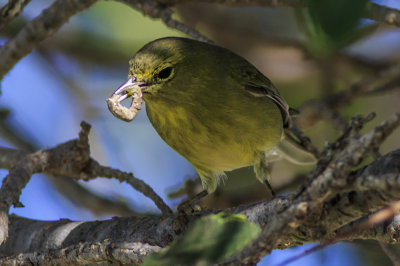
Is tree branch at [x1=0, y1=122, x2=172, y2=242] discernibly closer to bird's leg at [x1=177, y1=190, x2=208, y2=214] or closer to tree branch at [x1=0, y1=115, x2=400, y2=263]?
bird's leg at [x1=177, y1=190, x2=208, y2=214]

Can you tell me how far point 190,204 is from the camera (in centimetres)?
357

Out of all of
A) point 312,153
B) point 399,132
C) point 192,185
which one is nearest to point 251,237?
point 312,153

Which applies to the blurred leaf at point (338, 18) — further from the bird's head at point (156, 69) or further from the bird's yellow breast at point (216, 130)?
the bird's yellow breast at point (216, 130)

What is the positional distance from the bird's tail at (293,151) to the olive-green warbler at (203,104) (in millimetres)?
741

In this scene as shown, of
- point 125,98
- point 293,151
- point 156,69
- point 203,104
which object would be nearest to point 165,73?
point 156,69

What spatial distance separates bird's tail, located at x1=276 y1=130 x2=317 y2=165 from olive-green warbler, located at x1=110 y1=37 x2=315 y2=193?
0.74 meters

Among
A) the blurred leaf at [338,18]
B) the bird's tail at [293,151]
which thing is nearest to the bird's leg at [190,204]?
the bird's tail at [293,151]

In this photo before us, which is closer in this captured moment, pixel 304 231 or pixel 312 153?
pixel 304 231

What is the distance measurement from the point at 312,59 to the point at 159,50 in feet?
8.53

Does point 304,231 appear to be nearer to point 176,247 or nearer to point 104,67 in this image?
point 176,247

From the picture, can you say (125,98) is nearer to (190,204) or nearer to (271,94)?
(190,204)

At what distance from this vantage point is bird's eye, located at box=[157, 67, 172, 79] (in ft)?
11.2

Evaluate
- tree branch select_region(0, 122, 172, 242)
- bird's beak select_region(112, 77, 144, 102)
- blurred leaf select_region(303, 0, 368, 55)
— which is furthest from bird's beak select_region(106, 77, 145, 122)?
blurred leaf select_region(303, 0, 368, 55)

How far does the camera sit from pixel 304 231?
2.00m
